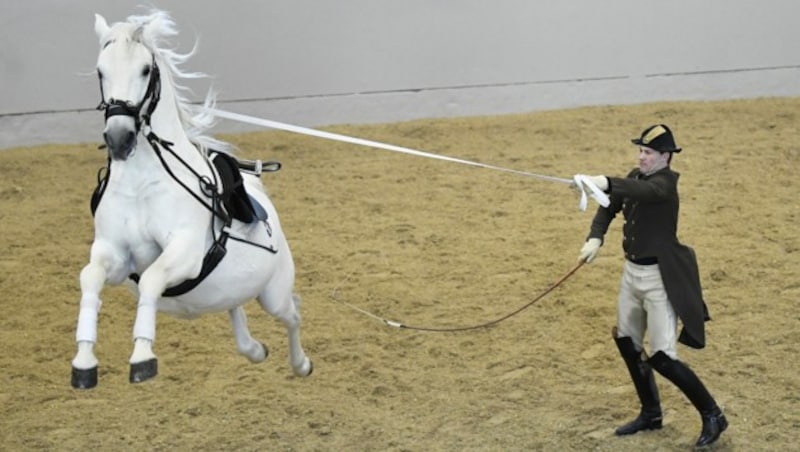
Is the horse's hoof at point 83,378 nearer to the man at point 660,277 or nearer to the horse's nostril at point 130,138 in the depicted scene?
→ the horse's nostril at point 130,138

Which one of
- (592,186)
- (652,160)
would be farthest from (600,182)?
(652,160)

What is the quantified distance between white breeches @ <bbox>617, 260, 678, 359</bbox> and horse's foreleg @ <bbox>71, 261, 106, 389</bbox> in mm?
2614

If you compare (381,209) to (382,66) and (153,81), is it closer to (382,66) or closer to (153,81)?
(382,66)

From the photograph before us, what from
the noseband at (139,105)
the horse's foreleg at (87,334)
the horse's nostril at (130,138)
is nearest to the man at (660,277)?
the noseband at (139,105)

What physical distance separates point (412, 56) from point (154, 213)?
6880 millimetres

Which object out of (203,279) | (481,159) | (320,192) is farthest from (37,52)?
(203,279)

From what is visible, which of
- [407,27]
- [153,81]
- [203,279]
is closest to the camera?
[153,81]

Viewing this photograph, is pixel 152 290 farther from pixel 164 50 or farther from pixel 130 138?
pixel 164 50

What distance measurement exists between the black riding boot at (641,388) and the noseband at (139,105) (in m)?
2.71

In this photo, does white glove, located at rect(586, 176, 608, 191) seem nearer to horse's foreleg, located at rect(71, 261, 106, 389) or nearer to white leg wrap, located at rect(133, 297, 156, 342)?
white leg wrap, located at rect(133, 297, 156, 342)

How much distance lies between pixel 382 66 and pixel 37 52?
3.17m

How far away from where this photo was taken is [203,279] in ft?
16.5

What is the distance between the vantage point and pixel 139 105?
4625mm

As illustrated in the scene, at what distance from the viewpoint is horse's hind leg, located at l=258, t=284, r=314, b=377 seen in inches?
227
